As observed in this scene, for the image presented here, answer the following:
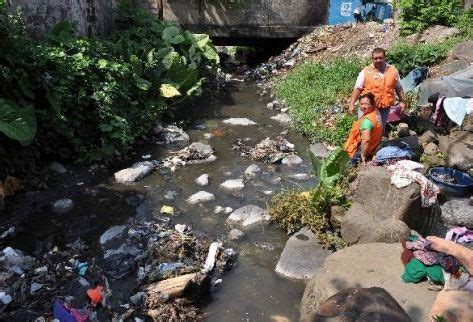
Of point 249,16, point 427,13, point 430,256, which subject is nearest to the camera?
point 430,256

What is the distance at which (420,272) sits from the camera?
397 centimetres

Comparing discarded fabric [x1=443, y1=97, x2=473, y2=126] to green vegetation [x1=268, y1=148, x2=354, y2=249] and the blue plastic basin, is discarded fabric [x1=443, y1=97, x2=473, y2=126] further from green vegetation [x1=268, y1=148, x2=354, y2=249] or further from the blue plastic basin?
green vegetation [x1=268, y1=148, x2=354, y2=249]

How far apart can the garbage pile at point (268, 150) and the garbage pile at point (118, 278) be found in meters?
2.80

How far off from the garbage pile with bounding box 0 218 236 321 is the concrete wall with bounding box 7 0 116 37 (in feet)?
15.6

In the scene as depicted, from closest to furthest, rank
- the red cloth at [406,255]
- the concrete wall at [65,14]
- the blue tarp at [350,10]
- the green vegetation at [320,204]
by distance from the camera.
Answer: the red cloth at [406,255] < the green vegetation at [320,204] < the concrete wall at [65,14] < the blue tarp at [350,10]

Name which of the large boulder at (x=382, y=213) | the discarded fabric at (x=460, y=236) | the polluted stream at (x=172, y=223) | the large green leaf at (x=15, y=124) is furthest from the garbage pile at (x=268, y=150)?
the large green leaf at (x=15, y=124)

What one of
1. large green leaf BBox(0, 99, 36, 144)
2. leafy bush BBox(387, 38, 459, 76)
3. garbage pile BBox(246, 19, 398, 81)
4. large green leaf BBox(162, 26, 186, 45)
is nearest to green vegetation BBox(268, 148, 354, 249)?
large green leaf BBox(0, 99, 36, 144)

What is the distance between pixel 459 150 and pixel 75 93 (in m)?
6.33

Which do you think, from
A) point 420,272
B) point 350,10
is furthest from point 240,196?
point 350,10

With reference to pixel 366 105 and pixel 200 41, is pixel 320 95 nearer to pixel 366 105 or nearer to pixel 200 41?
pixel 200 41

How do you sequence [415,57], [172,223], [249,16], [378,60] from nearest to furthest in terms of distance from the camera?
[172,223] → [378,60] → [415,57] → [249,16]

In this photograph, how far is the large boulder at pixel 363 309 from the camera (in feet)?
8.92

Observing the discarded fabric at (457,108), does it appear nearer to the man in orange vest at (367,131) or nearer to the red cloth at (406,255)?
the man in orange vest at (367,131)

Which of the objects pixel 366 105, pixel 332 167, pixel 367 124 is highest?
pixel 366 105
